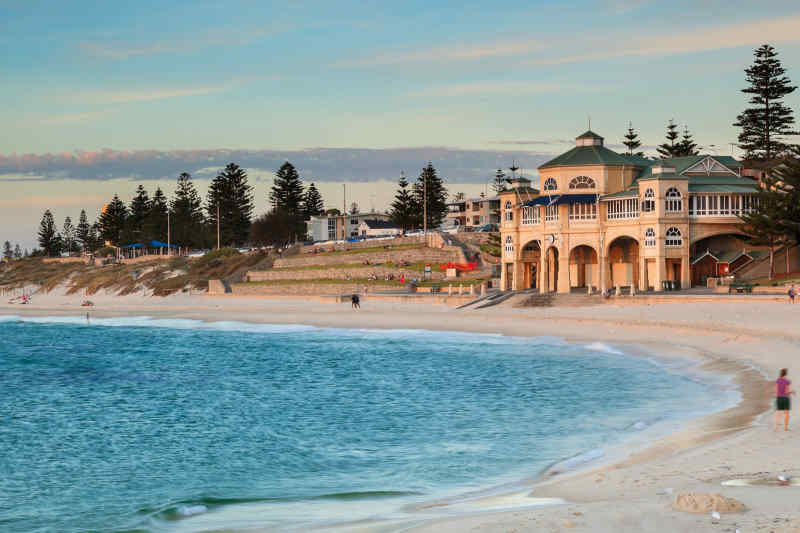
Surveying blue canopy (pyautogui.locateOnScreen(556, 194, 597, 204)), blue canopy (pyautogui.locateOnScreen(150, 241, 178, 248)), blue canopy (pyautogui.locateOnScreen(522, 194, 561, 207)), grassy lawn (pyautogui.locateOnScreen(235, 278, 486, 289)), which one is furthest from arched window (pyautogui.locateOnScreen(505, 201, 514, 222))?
blue canopy (pyautogui.locateOnScreen(150, 241, 178, 248))

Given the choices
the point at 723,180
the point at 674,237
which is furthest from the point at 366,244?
the point at 674,237

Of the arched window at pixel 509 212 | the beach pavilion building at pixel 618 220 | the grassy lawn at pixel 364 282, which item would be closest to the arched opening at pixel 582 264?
the beach pavilion building at pixel 618 220

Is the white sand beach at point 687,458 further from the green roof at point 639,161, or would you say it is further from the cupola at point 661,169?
the green roof at point 639,161

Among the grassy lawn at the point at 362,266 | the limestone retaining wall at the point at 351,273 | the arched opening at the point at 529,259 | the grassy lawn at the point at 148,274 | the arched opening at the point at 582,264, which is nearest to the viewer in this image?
the arched opening at the point at 582,264

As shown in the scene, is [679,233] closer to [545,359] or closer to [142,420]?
[545,359]

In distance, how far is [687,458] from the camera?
1648 centimetres

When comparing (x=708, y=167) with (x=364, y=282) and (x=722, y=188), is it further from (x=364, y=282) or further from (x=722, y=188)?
(x=364, y=282)

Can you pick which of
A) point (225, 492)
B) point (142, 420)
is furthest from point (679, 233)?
point (225, 492)

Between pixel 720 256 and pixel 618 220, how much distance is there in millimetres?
7316

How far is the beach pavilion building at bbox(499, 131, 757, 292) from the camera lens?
5703cm

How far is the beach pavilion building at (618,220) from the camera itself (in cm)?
5703

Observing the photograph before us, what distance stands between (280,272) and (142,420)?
5744 centimetres

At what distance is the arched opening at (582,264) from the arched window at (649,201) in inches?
299

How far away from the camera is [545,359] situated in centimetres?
3797
